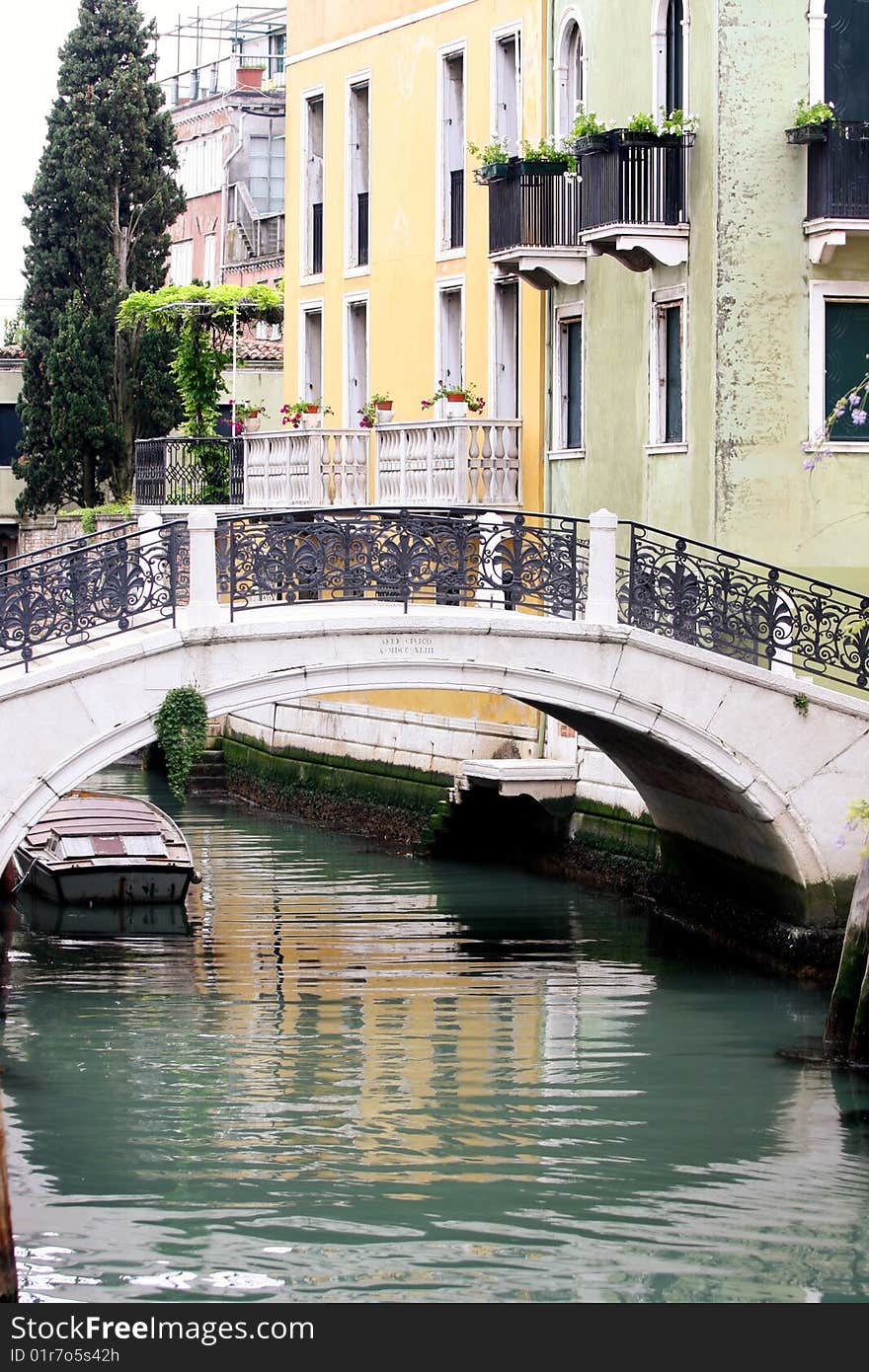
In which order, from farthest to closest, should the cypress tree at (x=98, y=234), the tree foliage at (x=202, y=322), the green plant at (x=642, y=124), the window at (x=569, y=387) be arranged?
1. the cypress tree at (x=98, y=234)
2. the tree foliage at (x=202, y=322)
3. the window at (x=569, y=387)
4. the green plant at (x=642, y=124)

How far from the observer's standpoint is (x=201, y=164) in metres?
53.4

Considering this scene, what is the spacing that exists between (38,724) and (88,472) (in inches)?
1003

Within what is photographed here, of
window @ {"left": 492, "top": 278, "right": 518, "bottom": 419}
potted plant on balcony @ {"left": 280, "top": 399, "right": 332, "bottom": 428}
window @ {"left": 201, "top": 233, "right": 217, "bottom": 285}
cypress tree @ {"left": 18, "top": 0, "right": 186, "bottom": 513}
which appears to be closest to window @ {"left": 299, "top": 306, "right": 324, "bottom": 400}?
potted plant on balcony @ {"left": 280, "top": 399, "right": 332, "bottom": 428}

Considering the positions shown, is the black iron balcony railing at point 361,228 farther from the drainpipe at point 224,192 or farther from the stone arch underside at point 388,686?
the drainpipe at point 224,192

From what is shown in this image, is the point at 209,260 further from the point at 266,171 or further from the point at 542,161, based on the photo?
the point at 542,161

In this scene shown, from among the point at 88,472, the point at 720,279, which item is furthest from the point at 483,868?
the point at 88,472

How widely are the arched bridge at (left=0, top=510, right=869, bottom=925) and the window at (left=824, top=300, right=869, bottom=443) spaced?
233cm

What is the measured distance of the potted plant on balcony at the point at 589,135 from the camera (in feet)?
69.6

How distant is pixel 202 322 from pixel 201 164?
18.5 meters

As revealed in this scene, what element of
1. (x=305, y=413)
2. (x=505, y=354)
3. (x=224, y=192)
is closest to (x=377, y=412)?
(x=305, y=413)

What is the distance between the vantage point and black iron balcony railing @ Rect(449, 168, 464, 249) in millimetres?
26766

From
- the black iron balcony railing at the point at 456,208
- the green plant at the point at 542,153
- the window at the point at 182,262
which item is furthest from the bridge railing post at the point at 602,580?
the window at the point at 182,262

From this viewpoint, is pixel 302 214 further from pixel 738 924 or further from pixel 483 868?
pixel 738 924

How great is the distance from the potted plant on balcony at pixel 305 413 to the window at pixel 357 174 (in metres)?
Answer: 1.72
